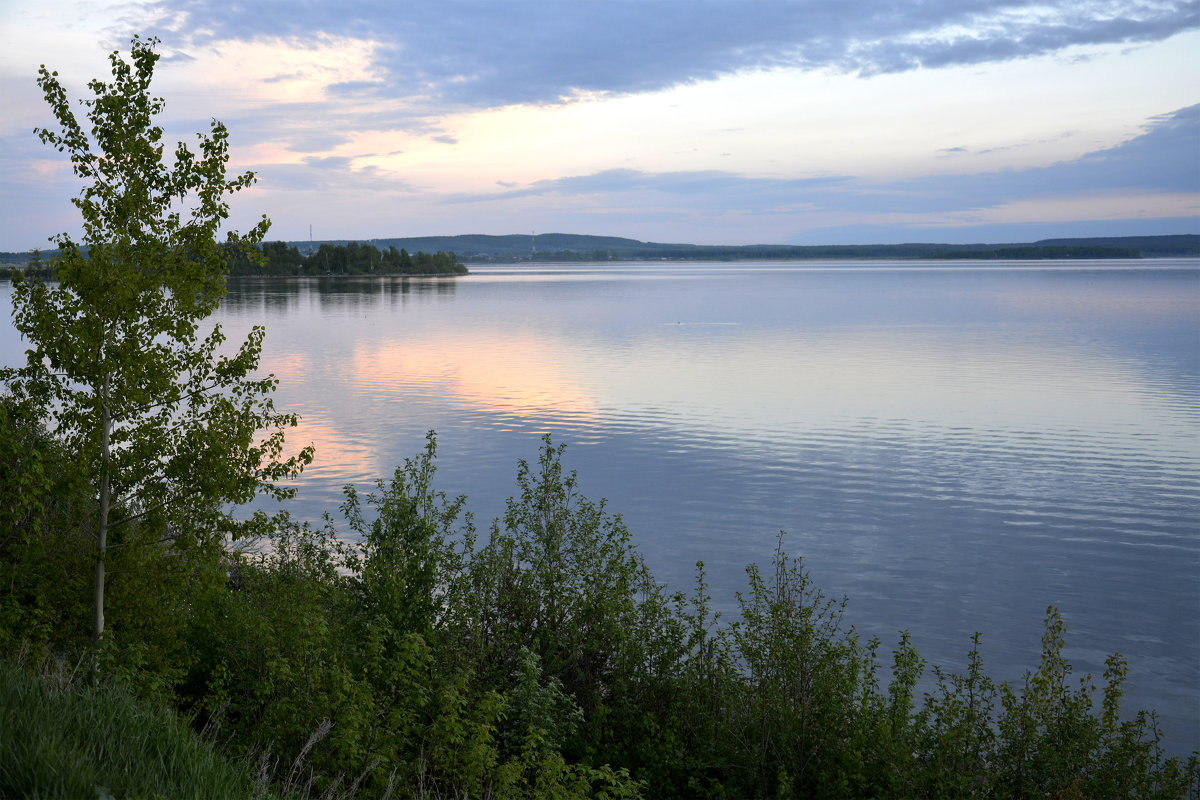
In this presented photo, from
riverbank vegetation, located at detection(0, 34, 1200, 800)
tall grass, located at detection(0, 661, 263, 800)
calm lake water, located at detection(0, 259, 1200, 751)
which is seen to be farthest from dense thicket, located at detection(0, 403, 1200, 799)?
calm lake water, located at detection(0, 259, 1200, 751)

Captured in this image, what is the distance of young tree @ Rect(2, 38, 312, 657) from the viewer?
11.5 m

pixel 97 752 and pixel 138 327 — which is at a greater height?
pixel 138 327

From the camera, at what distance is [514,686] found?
12.7 m

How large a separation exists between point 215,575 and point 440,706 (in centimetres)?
331

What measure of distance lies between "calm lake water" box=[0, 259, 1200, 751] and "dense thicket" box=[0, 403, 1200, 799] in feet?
13.9

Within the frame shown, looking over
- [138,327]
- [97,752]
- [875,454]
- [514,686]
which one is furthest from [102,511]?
[875,454]

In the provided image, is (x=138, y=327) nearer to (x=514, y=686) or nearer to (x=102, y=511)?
(x=102, y=511)

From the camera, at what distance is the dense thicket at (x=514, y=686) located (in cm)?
1006

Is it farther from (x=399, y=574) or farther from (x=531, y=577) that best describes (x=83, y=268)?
(x=531, y=577)

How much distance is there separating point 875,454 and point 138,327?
22830 millimetres

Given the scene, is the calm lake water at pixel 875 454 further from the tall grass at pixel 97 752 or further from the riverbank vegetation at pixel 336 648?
the tall grass at pixel 97 752

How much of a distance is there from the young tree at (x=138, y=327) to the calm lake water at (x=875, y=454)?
33.0 ft

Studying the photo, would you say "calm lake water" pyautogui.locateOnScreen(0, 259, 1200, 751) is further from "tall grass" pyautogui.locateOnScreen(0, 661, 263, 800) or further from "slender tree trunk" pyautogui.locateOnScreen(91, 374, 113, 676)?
"tall grass" pyautogui.locateOnScreen(0, 661, 263, 800)

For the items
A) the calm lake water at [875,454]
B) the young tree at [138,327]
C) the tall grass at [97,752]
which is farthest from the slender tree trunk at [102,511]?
the calm lake water at [875,454]
